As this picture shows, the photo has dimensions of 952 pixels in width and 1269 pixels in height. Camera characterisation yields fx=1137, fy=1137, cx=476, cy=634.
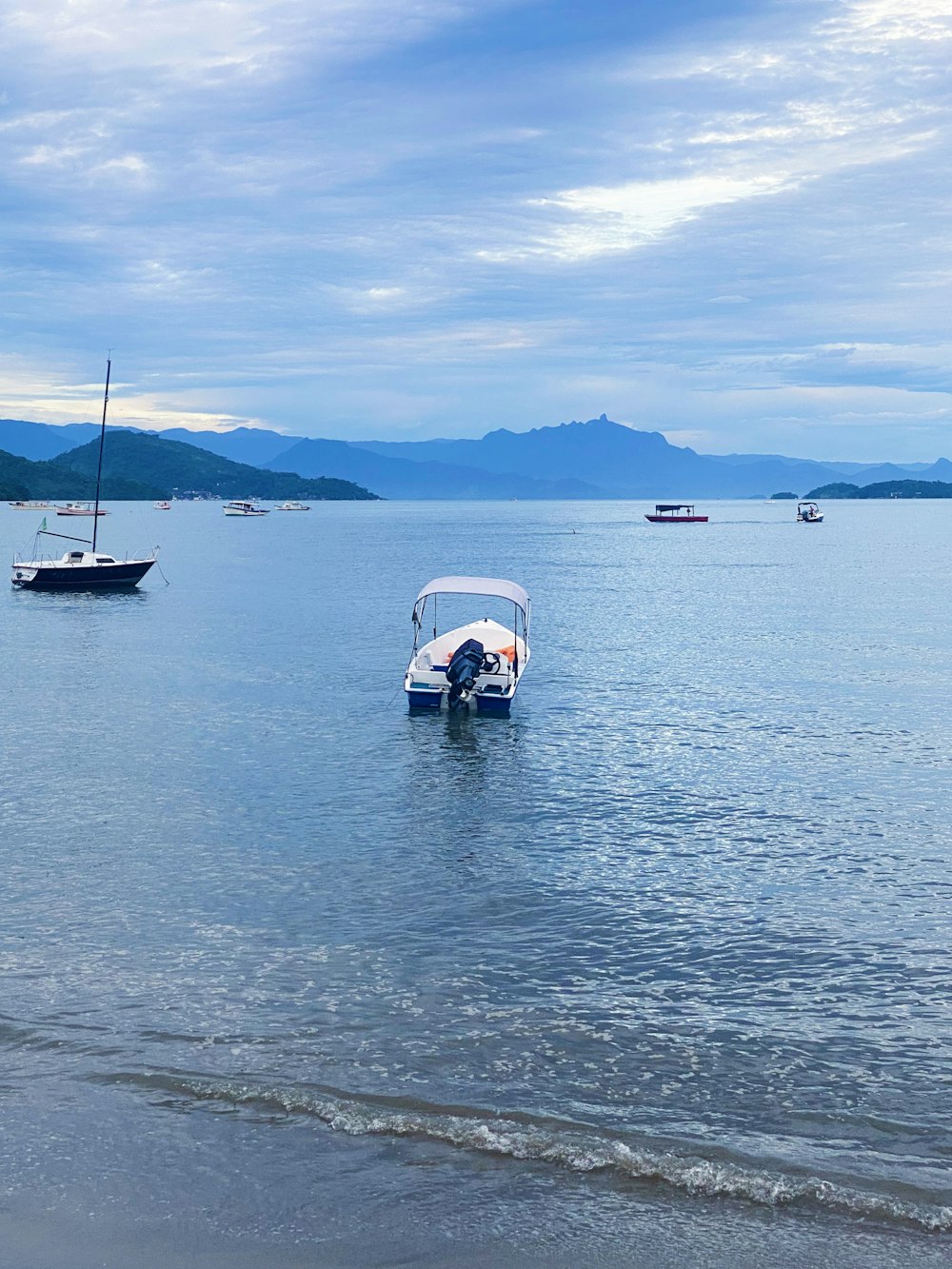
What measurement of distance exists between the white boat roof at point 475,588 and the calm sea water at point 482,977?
18.8 feet

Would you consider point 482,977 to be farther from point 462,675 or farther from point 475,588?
point 475,588

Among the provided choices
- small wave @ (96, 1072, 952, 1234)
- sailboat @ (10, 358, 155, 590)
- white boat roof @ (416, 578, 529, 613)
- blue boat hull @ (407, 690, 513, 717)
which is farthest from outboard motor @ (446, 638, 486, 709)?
sailboat @ (10, 358, 155, 590)

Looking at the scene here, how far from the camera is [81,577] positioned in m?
88.7

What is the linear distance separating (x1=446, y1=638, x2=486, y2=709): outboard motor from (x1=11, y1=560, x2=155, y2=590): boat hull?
54614 mm

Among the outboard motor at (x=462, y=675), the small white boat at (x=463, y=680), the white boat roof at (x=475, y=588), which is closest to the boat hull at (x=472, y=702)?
the small white boat at (x=463, y=680)

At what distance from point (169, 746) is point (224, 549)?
137 m

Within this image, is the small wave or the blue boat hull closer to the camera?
the small wave

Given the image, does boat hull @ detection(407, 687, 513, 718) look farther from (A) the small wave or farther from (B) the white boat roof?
(A) the small wave

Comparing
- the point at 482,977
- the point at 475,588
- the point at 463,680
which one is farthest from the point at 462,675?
the point at 482,977

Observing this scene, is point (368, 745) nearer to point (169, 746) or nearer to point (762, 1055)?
point (169, 746)

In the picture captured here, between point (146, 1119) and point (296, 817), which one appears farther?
point (296, 817)

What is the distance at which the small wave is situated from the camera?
11.6 metres

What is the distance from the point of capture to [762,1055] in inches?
592

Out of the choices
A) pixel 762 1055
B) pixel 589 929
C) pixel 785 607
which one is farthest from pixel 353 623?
pixel 762 1055
